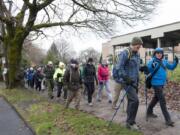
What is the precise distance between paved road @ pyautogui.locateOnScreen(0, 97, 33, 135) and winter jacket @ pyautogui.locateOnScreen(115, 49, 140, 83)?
3.12 meters

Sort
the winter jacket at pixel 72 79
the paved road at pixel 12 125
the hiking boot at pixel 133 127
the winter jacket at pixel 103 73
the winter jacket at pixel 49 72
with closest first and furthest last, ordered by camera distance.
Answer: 1. the hiking boot at pixel 133 127
2. the paved road at pixel 12 125
3. the winter jacket at pixel 72 79
4. the winter jacket at pixel 103 73
5. the winter jacket at pixel 49 72

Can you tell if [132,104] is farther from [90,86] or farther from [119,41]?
[119,41]

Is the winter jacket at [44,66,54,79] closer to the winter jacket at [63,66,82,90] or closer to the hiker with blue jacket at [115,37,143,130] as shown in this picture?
the winter jacket at [63,66,82,90]

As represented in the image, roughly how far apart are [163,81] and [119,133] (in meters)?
1.73

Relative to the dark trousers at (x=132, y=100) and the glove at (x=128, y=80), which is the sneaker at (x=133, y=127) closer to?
the dark trousers at (x=132, y=100)

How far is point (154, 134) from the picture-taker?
7.55 metres

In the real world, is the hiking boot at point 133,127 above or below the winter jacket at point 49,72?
below

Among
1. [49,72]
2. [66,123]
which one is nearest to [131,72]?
[66,123]

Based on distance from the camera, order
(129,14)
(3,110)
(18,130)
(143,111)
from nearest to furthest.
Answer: (18,130) → (143,111) → (3,110) → (129,14)

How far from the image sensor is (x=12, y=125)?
1042 centimetres

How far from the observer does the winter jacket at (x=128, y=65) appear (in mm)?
7699

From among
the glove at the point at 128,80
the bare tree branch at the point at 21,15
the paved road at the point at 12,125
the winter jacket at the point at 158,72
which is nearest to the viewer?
the glove at the point at 128,80

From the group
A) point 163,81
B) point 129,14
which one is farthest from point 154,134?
point 129,14

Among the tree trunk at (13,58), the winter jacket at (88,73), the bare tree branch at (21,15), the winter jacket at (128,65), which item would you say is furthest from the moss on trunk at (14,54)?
the winter jacket at (128,65)
